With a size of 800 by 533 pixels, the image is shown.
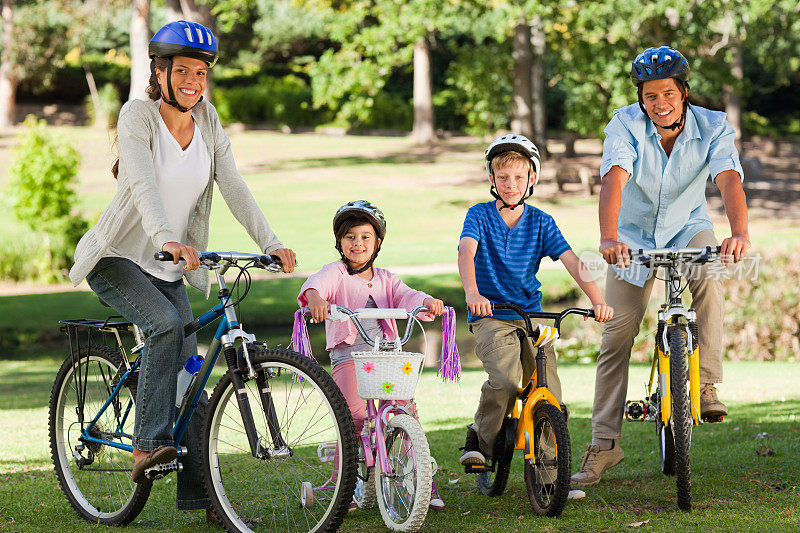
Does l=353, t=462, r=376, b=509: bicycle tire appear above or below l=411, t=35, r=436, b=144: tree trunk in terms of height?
below

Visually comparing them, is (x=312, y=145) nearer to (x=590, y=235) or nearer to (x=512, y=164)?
(x=590, y=235)

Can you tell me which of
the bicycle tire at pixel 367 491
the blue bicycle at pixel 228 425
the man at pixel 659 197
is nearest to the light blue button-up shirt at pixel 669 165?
the man at pixel 659 197

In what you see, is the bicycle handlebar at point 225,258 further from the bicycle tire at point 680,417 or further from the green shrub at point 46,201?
Result: the green shrub at point 46,201

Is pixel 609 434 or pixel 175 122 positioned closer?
pixel 175 122

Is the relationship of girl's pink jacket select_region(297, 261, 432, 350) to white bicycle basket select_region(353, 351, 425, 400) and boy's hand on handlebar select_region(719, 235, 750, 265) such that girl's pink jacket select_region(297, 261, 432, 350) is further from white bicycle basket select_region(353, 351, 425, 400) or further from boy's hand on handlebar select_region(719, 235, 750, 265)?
boy's hand on handlebar select_region(719, 235, 750, 265)

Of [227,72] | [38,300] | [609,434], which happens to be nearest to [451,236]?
[38,300]

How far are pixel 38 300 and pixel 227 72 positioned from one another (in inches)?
1172

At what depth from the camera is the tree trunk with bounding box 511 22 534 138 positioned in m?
30.2

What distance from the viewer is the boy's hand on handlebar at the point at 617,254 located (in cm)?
461

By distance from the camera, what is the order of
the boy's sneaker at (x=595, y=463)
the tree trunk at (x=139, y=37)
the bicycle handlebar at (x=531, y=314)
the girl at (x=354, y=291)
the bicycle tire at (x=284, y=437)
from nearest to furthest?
the bicycle tire at (x=284, y=437) → the bicycle handlebar at (x=531, y=314) → the girl at (x=354, y=291) → the boy's sneaker at (x=595, y=463) → the tree trunk at (x=139, y=37)

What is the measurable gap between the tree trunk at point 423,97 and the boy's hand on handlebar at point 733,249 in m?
35.3

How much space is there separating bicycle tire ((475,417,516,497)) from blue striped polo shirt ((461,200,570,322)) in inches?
22.2

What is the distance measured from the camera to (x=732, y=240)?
453 centimetres

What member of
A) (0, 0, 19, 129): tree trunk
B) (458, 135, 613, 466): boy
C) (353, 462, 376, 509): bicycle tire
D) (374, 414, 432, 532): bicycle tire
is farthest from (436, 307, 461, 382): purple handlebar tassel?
(0, 0, 19, 129): tree trunk
